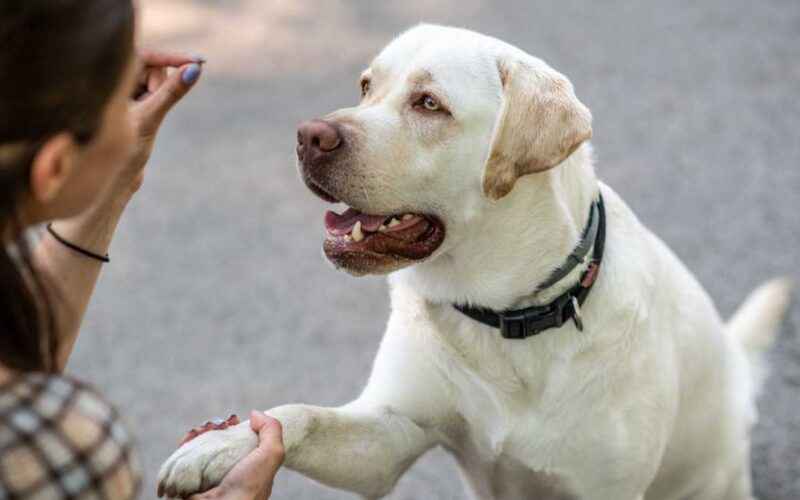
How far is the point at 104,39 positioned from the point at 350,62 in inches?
175

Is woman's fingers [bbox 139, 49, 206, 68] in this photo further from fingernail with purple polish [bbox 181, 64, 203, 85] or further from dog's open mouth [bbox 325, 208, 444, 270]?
dog's open mouth [bbox 325, 208, 444, 270]

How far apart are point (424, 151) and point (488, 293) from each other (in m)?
0.36

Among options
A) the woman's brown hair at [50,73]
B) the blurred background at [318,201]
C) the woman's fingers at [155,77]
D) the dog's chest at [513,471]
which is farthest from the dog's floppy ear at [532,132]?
the blurred background at [318,201]

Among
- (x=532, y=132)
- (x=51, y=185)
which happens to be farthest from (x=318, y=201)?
(x=51, y=185)

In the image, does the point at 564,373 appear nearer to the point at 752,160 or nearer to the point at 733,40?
the point at 752,160

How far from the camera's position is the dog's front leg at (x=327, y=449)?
2.18 metres

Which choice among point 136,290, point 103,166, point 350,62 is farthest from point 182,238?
point 103,166

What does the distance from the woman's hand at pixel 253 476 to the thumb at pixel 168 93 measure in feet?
2.28

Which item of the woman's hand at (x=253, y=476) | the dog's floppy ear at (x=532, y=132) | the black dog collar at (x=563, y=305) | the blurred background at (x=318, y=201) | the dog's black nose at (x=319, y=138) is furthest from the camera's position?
the blurred background at (x=318, y=201)

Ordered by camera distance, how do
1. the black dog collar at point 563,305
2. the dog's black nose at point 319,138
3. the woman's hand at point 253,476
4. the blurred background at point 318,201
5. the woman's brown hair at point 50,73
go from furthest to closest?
the blurred background at point 318,201 < the black dog collar at point 563,305 < the dog's black nose at point 319,138 < the woman's hand at point 253,476 < the woman's brown hair at point 50,73

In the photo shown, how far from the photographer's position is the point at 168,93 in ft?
7.32

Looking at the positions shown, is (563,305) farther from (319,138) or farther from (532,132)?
(319,138)

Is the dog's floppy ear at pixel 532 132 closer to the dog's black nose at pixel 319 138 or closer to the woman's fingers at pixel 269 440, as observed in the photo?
the dog's black nose at pixel 319 138

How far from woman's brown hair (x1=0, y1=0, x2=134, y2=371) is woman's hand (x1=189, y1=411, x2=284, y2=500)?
2.42ft
